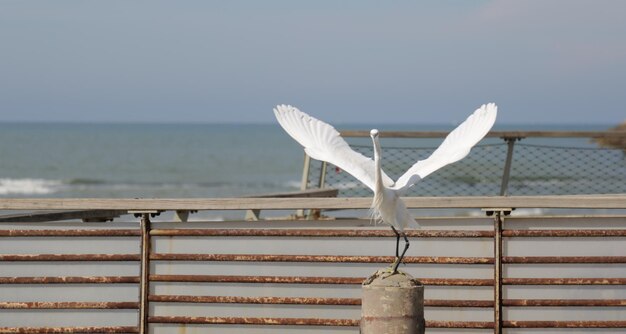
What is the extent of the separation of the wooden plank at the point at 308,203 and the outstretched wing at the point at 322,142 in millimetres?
187

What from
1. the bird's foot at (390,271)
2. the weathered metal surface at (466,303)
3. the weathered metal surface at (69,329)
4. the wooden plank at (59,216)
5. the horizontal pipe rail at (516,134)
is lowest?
the weathered metal surface at (69,329)

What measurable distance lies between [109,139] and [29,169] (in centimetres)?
3213

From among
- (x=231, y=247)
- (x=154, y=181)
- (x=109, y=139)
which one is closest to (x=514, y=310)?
(x=231, y=247)

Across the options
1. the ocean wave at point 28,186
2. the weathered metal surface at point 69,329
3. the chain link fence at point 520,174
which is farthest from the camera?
the ocean wave at point 28,186

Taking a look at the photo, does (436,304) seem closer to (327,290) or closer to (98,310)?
(327,290)

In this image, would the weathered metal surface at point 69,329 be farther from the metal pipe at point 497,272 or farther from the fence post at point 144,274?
the metal pipe at point 497,272

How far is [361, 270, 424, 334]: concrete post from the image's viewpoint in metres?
5.27

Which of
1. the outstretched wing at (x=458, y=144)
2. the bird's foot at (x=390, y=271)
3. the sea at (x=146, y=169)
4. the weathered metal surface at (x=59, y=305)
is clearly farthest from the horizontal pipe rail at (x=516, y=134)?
the sea at (x=146, y=169)

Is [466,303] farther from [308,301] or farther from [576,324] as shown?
[308,301]

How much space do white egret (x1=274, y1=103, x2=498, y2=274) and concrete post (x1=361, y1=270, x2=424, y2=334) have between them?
31 centimetres

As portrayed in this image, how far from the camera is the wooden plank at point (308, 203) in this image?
588 centimetres

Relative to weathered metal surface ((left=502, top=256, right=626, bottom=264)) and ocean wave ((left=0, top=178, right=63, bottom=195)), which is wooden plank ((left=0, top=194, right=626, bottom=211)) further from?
ocean wave ((left=0, top=178, right=63, bottom=195))

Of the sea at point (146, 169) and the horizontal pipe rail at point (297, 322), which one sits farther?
the sea at point (146, 169)

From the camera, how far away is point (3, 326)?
6266 mm
